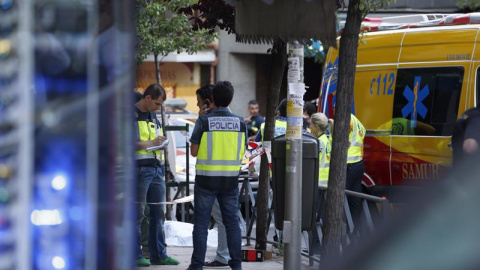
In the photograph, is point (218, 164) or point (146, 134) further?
point (146, 134)

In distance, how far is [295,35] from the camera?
6.07m

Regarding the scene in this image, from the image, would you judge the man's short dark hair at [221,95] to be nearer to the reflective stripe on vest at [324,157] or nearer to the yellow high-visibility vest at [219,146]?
the yellow high-visibility vest at [219,146]

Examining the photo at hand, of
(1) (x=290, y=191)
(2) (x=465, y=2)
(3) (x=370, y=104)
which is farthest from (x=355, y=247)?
(2) (x=465, y=2)

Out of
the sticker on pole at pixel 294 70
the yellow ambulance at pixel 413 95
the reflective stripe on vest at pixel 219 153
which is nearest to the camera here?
the sticker on pole at pixel 294 70

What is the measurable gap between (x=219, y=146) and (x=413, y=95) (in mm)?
4129

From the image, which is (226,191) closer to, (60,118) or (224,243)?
(224,243)

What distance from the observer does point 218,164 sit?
8.38m

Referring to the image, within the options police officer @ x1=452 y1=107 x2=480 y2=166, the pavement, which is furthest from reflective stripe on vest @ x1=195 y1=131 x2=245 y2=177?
police officer @ x1=452 y1=107 x2=480 y2=166

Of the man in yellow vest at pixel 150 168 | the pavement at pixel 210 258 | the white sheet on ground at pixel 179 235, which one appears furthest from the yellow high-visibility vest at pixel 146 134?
the white sheet on ground at pixel 179 235

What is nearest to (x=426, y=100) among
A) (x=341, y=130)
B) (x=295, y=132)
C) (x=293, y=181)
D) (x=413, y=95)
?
(x=413, y=95)

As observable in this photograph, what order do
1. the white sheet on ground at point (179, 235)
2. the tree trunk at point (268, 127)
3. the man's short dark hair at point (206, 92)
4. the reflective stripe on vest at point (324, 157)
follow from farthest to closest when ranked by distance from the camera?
the white sheet on ground at point (179, 235)
the reflective stripe on vest at point (324, 157)
the tree trunk at point (268, 127)
the man's short dark hair at point (206, 92)

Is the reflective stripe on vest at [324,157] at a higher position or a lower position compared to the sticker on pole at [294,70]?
lower

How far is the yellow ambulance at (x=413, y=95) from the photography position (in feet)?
36.7

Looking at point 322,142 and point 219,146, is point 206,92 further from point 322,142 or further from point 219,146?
point 322,142
